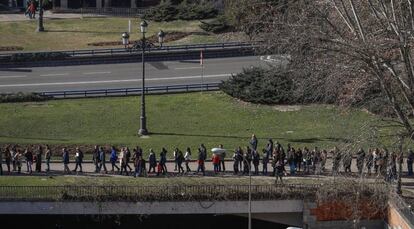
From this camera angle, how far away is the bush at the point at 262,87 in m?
48.9

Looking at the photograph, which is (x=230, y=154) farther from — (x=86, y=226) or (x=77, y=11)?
(x=77, y=11)

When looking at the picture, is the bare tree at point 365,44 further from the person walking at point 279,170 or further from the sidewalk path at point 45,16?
the sidewalk path at point 45,16

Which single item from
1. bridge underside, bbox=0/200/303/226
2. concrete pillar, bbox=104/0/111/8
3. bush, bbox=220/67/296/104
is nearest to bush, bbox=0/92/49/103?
bush, bbox=220/67/296/104

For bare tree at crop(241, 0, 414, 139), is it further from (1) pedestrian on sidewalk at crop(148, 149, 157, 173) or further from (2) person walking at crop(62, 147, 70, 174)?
(2) person walking at crop(62, 147, 70, 174)

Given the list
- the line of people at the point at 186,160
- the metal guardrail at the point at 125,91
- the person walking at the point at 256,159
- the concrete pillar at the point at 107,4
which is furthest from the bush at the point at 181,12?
the person walking at the point at 256,159

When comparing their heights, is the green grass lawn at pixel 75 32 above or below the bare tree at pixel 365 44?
above

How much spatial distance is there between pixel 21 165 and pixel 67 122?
8.08 m

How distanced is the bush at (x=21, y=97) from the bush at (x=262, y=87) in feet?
31.4

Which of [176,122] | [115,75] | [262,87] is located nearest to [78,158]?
[176,122]

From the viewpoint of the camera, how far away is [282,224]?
121 ft

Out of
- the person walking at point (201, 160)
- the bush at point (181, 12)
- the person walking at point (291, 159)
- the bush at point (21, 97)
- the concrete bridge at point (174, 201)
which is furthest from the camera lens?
the bush at point (181, 12)

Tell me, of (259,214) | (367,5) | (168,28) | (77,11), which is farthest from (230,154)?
(77,11)

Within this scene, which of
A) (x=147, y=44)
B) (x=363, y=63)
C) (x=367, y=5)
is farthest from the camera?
(x=147, y=44)

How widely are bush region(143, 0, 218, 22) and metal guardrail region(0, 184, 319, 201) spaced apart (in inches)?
1464
